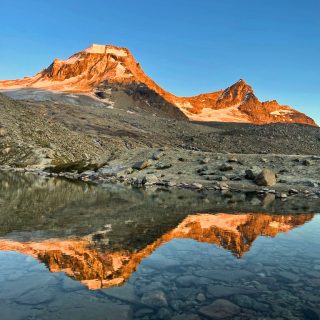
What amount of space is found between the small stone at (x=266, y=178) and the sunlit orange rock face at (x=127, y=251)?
19493 mm

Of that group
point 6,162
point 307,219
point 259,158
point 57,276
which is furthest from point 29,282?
→ point 6,162

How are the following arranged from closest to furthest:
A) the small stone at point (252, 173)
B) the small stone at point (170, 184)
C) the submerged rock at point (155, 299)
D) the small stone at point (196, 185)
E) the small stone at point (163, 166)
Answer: the submerged rock at point (155, 299), the small stone at point (196, 185), the small stone at point (252, 173), the small stone at point (170, 184), the small stone at point (163, 166)

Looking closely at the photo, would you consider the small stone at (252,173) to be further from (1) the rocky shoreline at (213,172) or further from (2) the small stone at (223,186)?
(2) the small stone at (223,186)

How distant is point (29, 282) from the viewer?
12.2 meters

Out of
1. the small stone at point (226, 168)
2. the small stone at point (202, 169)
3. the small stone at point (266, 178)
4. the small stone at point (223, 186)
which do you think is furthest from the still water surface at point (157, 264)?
the small stone at point (202, 169)

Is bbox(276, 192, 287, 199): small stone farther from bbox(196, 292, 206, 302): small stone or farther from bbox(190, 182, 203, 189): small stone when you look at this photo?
bbox(196, 292, 206, 302): small stone

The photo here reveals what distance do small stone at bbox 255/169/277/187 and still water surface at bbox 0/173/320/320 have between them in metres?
18.8

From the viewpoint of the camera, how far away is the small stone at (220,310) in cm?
994

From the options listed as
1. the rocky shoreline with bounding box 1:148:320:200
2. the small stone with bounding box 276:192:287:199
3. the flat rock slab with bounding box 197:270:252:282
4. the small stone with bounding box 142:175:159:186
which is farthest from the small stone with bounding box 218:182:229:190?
the flat rock slab with bounding box 197:270:252:282

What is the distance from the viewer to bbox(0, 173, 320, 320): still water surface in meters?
10.4

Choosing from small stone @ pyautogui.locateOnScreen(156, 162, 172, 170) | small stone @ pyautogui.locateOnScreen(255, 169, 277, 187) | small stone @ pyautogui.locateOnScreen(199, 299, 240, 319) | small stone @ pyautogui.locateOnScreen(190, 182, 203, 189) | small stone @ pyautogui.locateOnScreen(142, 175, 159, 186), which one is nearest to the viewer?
small stone @ pyautogui.locateOnScreen(199, 299, 240, 319)

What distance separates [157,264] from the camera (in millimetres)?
14422

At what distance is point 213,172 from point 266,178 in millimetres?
7835

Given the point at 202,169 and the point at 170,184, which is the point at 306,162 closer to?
the point at 202,169
